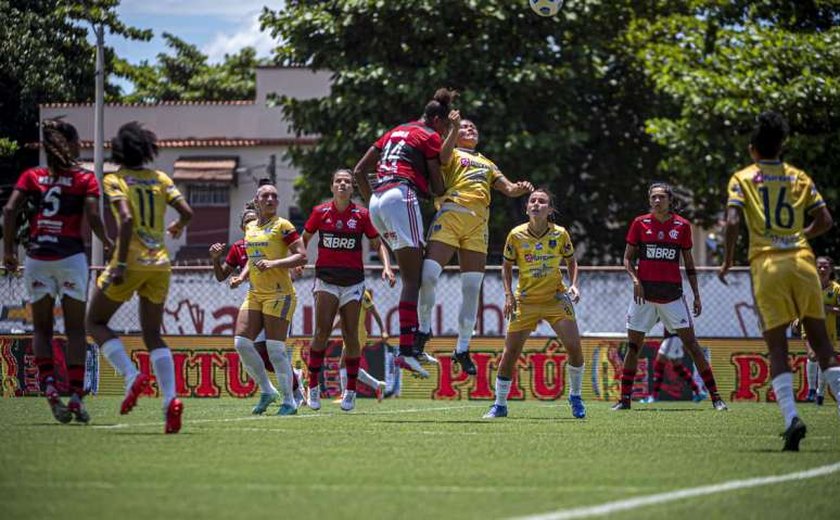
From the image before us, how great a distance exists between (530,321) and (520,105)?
70.1ft

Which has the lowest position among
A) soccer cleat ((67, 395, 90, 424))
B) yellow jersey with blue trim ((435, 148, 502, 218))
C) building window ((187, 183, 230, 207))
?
soccer cleat ((67, 395, 90, 424))

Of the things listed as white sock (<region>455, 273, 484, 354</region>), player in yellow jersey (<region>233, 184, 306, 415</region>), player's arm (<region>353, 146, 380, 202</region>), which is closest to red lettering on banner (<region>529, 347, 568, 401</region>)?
player in yellow jersey (<region>233, 184, 306, 415</region>)

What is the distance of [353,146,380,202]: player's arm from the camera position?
12.5 meters

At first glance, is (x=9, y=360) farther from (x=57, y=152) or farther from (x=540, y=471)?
(x=540, y=471)

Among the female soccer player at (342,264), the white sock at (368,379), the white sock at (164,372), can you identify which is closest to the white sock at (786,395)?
the white sock at (164,372)

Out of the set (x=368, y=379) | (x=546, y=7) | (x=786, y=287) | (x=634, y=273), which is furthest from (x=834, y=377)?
(x=546, y=7)

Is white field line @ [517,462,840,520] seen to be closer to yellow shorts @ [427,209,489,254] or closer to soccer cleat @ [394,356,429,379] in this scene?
soccer cleat @ [394,356,429,379]

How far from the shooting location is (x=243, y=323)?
1471 centimetres

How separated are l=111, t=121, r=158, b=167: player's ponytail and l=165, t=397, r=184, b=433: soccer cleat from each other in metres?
1.87

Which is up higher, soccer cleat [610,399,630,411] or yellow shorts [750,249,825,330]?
yellow shorts [750,249,825,330]

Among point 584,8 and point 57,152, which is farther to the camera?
point 584,8

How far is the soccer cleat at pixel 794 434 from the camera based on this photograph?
32.4 feet

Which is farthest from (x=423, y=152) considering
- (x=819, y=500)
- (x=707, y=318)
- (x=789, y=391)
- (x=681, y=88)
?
(x=681, y=88)

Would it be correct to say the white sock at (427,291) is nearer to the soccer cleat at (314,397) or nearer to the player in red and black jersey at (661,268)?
the soccer cleat at (314,397)
